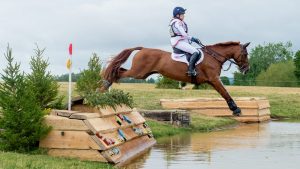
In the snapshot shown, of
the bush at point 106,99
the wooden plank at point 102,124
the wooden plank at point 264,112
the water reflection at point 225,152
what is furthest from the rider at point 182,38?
the wooden plank at point 264,112

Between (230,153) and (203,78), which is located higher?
(203,78)

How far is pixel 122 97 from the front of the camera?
13281mm

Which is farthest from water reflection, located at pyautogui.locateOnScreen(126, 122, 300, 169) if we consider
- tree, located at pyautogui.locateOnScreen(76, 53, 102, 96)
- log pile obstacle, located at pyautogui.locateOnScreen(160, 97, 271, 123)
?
log pile obstacle, located at pyautogui.locateOnScreen(160, 97, 271, 123)

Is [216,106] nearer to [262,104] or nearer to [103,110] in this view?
[262,104]

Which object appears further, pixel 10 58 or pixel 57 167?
pixel 10 58

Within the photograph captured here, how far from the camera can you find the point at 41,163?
886 cm

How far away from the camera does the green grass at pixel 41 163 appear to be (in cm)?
839

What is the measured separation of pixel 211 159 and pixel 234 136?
5910 millimetres

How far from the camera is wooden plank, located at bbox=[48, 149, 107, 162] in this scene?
10094 mm

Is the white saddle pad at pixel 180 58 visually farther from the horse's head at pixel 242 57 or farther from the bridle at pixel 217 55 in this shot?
the horse's head at pixel 242 57

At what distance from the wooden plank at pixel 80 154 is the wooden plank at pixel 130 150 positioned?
110mm

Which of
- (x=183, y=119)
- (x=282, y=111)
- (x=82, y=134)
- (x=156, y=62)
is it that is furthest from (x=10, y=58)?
(x=282, y=111)

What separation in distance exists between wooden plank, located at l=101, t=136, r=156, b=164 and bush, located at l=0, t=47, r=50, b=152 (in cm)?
131

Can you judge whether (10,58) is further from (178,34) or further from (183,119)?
(183,119)
